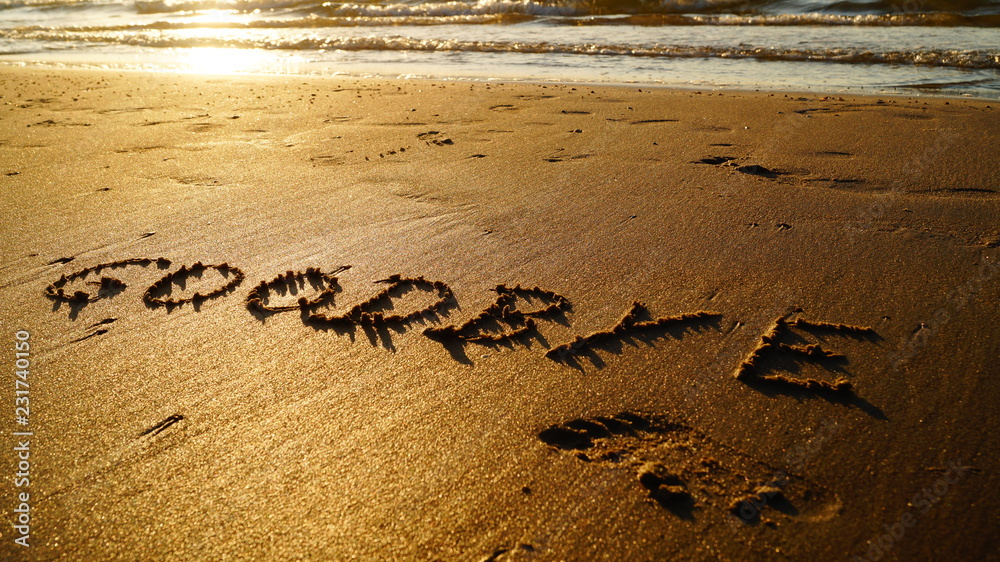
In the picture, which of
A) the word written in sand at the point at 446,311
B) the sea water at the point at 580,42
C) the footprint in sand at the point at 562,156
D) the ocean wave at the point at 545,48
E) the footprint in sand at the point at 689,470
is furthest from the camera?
the ocean wave at the point at 545,48

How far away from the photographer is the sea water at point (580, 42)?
6.93m

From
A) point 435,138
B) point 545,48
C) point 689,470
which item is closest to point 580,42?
point 545,48

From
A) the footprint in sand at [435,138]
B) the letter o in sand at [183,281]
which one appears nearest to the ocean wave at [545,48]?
the footprint in sand at [435,138]

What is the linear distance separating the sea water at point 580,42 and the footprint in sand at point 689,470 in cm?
551

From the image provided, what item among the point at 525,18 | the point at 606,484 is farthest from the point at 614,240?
the point at 525,18

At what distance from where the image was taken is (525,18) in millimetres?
12805

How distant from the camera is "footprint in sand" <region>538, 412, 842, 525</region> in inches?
55.8

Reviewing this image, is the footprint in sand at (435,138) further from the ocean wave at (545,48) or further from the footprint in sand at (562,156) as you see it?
the ocean wave at (545,48)

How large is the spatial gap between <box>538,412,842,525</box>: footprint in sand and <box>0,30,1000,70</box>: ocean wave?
7395mm

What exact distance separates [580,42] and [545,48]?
2.15ft

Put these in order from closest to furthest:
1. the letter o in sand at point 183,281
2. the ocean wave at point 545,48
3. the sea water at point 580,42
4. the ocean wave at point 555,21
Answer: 1. the letter o in sand at point 183,281
2. the sea water at point 580,42
3. the ocean wave at point 545,48
4. the ocean wave at point 555,21

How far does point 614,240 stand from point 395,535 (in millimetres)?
1749

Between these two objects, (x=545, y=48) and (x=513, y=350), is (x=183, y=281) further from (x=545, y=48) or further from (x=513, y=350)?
(x=545, y=48)

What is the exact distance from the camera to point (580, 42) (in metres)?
9.36
